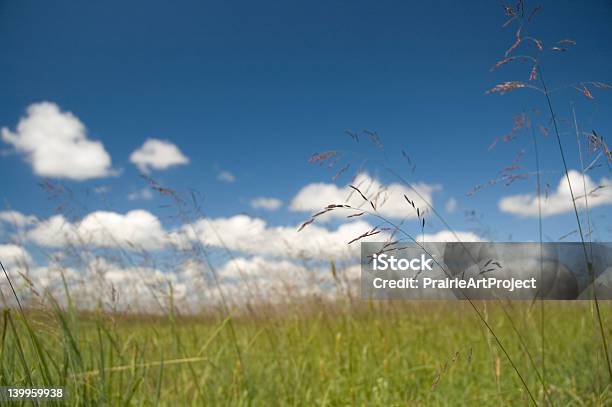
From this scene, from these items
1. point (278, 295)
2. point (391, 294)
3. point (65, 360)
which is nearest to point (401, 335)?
point (391, 294)

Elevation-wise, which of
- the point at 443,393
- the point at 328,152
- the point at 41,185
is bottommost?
the point at 443,393

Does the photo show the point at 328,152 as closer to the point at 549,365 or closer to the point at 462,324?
the point at 549,365

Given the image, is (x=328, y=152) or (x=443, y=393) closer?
(x=328, y=152)

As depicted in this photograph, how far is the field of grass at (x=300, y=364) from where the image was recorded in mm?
1560

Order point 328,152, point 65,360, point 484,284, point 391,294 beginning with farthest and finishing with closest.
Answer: point 391,294, point 484,284, point 328,152, point 65,360

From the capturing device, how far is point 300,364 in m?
2.66

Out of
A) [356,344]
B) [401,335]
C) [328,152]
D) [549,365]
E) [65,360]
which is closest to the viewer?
[65,360]

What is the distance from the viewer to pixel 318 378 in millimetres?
2426

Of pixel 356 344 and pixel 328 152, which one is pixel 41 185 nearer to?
pixel 328 152

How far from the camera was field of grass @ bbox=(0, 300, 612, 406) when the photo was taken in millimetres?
1560

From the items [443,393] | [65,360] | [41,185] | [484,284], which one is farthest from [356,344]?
[41,185]

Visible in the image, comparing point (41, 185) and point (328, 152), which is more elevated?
point (41, 185)

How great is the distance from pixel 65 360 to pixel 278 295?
233cm

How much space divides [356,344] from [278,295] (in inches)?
37.8
